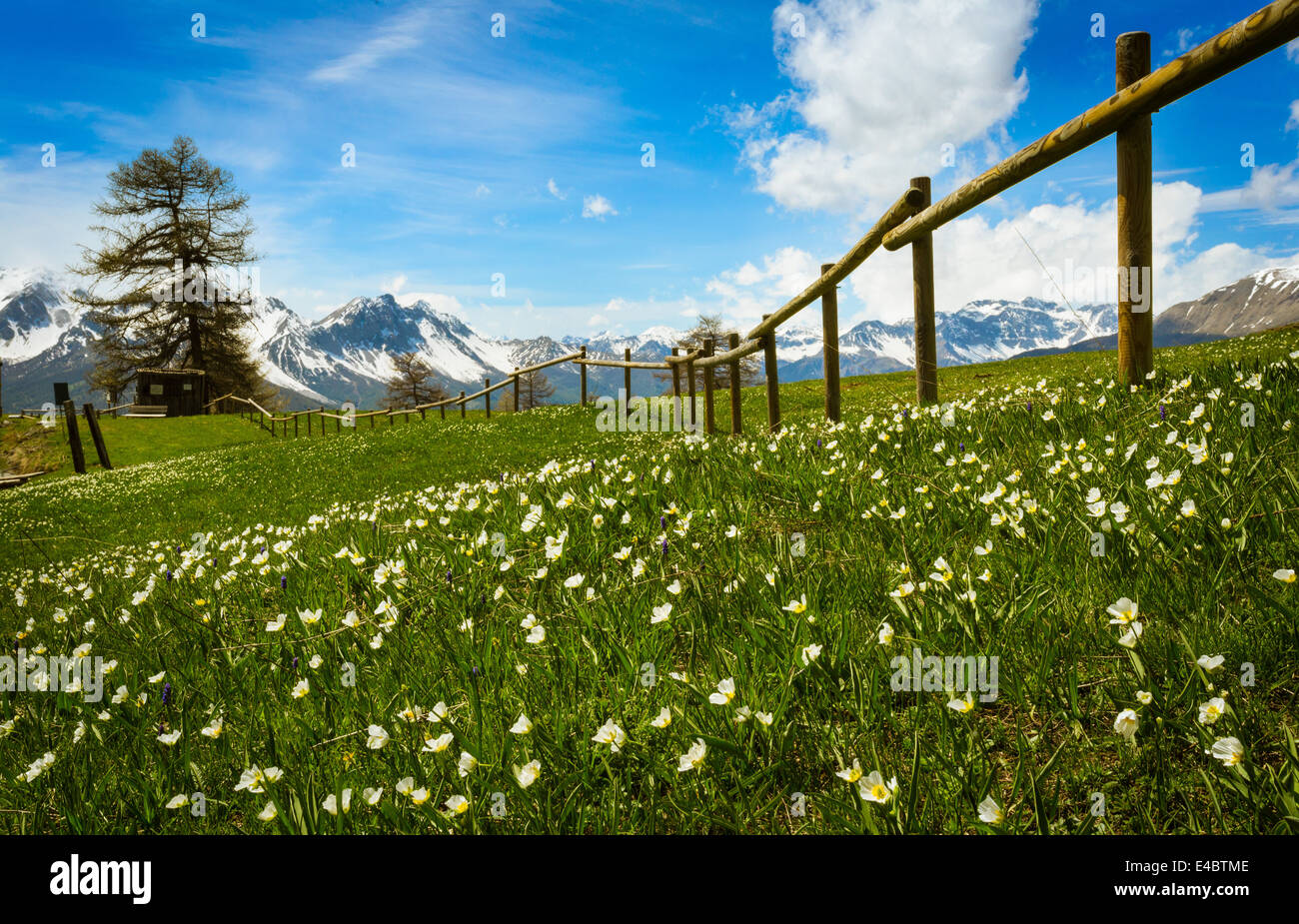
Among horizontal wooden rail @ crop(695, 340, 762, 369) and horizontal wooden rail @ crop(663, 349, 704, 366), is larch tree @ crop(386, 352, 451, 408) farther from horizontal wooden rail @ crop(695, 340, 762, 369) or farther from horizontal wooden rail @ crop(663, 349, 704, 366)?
horizontal wooden rail @ crop(695, 340, 762, 369)

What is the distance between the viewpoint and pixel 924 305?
24.3 ft

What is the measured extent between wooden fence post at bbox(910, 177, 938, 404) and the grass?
7.16 ft

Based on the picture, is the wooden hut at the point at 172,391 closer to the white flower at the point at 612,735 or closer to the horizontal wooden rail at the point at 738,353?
the horizontal wooden rail at the point at 738,353

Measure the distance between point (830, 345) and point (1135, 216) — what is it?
436cm

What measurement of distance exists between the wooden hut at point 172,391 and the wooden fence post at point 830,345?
174 feet

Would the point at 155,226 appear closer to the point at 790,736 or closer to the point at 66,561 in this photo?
Answer: the point at 66,561

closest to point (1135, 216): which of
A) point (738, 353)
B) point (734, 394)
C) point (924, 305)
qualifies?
point (924, 305)

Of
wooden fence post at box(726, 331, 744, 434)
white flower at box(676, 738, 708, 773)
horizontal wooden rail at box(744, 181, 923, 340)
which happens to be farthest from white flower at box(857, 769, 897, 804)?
wooden fence post at box(726, 331, 744, 434)

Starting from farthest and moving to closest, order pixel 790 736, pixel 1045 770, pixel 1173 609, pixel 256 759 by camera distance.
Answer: pixel 256 759
pixel 1173 609
pixel 790 736
pixel 1045 770

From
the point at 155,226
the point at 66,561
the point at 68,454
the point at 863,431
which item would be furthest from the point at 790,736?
the point at 155,226

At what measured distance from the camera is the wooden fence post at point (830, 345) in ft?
Answer: 29.3

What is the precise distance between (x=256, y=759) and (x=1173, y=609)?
335 cm

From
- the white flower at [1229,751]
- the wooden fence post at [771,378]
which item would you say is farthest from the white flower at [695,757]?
the wooden fence post at [771,378]

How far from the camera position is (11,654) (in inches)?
212
